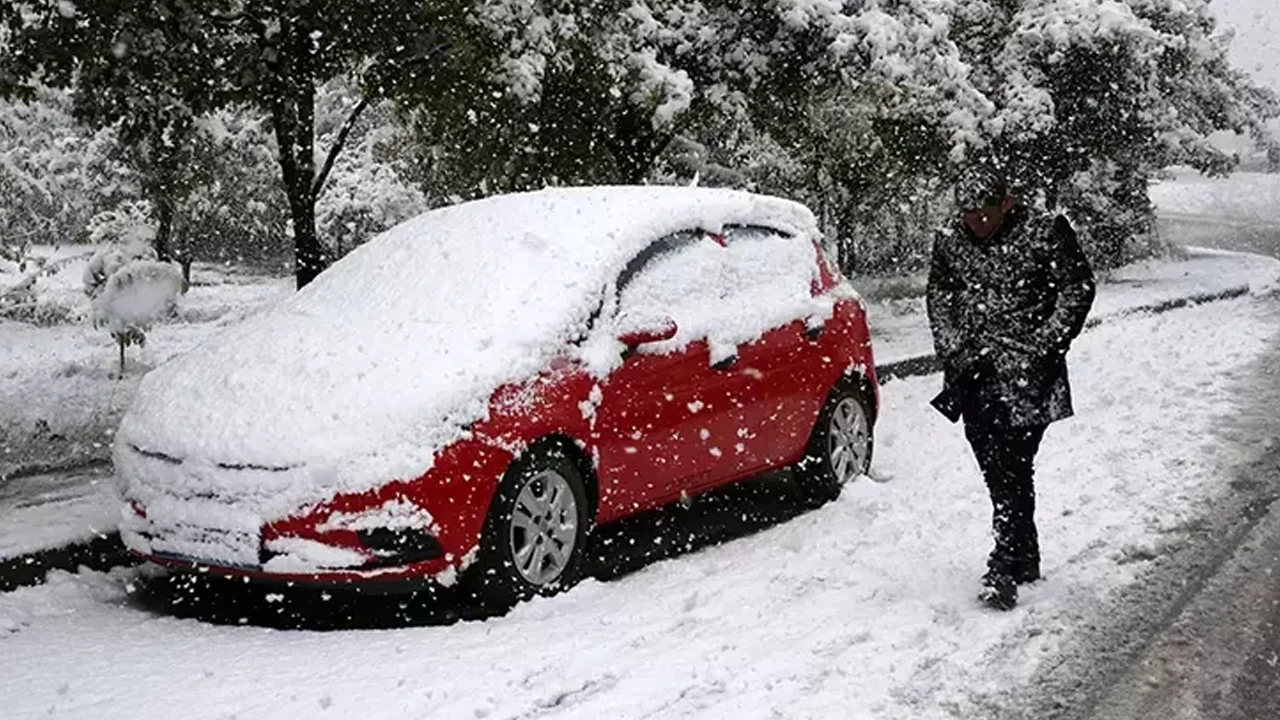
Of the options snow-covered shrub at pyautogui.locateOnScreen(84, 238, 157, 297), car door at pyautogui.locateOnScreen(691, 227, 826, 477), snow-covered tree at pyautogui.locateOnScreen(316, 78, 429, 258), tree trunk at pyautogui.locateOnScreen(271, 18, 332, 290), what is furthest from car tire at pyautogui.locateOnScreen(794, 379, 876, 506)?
snow-covered tree at pyautogui.locateOnScreen(316, 78, 429, 258)

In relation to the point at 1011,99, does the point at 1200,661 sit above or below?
below

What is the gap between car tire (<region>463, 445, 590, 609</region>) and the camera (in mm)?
5734

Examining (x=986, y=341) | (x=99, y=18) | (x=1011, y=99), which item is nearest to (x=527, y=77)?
(x=99, y=18)

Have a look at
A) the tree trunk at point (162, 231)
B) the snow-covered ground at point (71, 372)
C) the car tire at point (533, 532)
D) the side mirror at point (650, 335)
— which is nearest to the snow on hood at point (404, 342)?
the side mirror at point (650, 335)

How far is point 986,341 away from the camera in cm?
593

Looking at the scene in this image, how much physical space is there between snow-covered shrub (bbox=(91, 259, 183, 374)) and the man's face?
8.92 metres

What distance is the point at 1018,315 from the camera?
587 cm

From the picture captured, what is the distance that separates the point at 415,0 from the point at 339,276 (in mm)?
3939

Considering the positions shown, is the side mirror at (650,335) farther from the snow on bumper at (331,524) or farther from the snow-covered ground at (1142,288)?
the snow-covered ground at (1142,288)

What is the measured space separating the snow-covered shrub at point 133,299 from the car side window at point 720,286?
702 centimetres

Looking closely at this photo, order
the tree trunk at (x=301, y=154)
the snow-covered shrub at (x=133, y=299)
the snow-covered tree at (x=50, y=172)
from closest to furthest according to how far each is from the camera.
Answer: the tree trunk at (x=301, y=154) → the snow-covered shrub at (x=133, y=299) → the snow-covered tree at (x=50, y=172)

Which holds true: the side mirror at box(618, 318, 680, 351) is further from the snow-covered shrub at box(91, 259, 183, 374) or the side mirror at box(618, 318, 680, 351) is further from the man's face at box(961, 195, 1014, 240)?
the snow-covered shrub at box(91, 259, 183, 374)

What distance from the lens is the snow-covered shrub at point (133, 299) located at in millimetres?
12666

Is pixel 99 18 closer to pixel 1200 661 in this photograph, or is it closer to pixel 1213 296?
pixel 1200 661
